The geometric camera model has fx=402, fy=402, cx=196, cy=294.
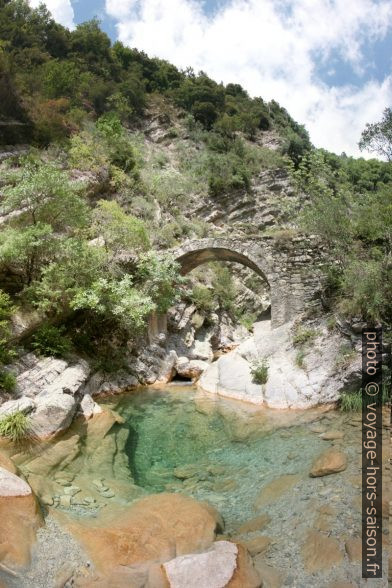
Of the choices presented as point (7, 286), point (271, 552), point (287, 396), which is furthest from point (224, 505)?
point (7, 286)

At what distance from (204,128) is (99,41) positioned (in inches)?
482

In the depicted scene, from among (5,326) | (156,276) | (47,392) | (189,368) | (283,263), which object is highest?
(283,263)

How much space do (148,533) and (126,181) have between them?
19.0 meters

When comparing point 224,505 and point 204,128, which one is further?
point 204,128

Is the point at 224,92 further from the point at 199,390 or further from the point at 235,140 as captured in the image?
the point at 199,390

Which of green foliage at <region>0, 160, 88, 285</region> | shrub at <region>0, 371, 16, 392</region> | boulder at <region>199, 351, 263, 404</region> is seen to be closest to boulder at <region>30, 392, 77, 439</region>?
shrub at <region>0, 371, 16, 392</region>

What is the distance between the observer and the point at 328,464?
22.4ft

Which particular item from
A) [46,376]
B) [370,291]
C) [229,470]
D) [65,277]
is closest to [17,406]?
[46,376]

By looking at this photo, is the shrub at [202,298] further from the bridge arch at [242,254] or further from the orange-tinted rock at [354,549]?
the orange-tinted rock at [354,549]

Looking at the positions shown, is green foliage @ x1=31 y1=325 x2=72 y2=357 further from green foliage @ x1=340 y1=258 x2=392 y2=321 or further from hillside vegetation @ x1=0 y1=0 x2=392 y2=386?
green foliage @ x1=340 y1=258 x2=392 y2=321

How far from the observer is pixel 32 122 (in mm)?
19594

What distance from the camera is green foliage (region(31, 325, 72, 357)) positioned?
11.1 metres

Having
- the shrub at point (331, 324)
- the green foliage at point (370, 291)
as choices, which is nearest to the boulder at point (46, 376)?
the shrub at point (331, 324)

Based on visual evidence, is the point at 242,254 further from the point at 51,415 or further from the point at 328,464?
the point at 328,464
